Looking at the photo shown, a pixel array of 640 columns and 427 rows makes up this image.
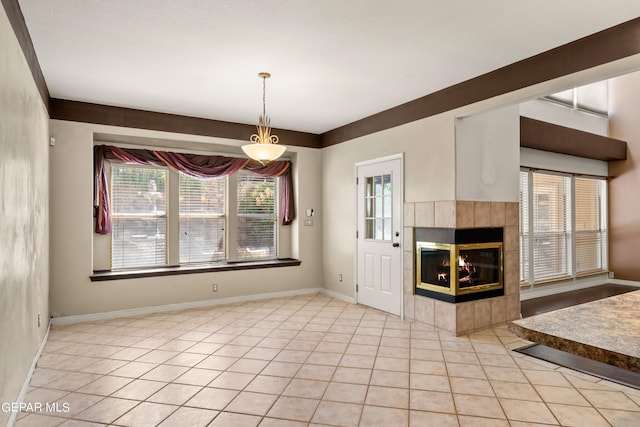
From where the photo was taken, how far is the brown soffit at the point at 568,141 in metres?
5.27

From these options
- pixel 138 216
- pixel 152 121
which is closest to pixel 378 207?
pixel 152 121

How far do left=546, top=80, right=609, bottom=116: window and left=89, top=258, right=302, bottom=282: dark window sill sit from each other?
514 centimetres

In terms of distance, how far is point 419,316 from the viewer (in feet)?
14.7

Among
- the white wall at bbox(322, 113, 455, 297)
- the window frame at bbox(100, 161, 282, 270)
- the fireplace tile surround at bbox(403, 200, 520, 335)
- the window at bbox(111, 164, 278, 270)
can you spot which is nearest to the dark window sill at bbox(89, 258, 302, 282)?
the window frame at bbox(100, 161, 282, 270)

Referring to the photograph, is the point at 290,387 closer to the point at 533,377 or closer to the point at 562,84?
the point at 533,377

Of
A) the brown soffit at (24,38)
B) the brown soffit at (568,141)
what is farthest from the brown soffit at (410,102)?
the brown soffit at (568,141)

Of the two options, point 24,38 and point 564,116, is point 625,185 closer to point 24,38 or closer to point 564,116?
point 564,116

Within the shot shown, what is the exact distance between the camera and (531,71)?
332 centimetres

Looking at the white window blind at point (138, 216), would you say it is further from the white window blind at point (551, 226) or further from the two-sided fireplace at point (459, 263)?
the white window blind at point (551, 226)

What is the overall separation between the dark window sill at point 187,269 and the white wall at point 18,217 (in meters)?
1.26

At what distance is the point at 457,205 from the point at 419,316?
144 centimetres

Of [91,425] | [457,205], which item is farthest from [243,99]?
[91,425]

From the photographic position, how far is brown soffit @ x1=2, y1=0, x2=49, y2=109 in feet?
7.56

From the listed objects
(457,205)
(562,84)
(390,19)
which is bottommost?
(457,205)
